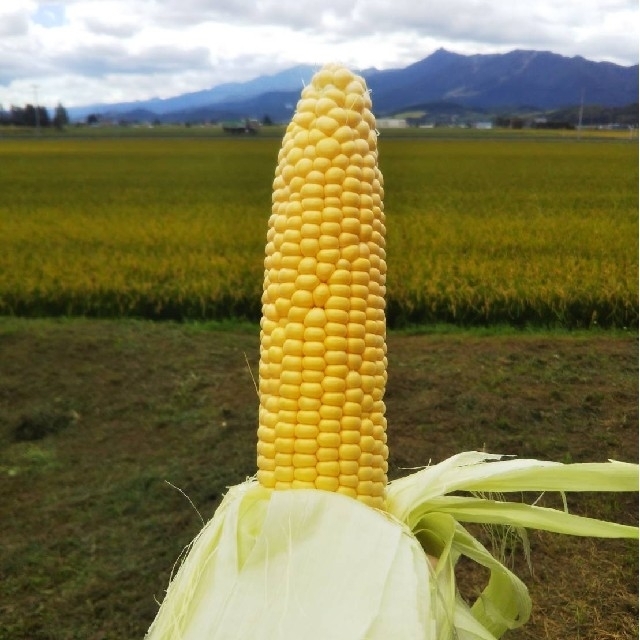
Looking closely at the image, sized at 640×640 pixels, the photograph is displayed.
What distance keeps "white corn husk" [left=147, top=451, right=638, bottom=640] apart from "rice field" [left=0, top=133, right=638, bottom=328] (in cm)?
640

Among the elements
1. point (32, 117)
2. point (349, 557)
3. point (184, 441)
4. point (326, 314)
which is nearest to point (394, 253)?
point (184, 441)

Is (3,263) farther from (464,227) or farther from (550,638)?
(550,638)

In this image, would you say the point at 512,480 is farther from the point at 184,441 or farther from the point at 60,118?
the point at 60,118

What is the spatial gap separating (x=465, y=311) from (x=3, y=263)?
645 cm

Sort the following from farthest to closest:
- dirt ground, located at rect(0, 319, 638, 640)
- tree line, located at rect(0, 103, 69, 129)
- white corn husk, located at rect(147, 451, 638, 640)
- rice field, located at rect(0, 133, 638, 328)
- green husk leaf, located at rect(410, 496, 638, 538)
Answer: tree line, located at rect(0, 103, 69, 129), rice field, located at rect(0, 133, 638, 328), dirt ground, located at rect(0, 319, 638, 640), green husk leaf, located at rect(410, 496, 638, 538), white corn husk, located at rect(147, 451, 638, 640)

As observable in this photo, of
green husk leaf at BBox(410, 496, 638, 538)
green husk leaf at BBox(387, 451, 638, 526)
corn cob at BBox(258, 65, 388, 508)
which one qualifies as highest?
corn cob at BBox(258, 65, 388, 508)

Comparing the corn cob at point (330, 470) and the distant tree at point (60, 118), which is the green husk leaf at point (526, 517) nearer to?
the corn cob at point (330, 470)

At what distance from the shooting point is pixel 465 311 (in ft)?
26.6

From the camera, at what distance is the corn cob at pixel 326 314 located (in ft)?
4.87

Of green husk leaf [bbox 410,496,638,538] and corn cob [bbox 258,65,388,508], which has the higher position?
corn cob [bbox 258,65,388,508]

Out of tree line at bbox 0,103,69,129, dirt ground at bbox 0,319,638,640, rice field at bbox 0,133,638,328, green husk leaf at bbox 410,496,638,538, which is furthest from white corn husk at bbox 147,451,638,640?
tree line at bbox 0,103,69,129

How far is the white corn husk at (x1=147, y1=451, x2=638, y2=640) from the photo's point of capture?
1270 millimetres

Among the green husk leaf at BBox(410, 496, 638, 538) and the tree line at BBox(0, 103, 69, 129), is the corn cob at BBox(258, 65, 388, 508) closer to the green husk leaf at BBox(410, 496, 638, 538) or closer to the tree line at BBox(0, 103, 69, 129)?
the green husk leaf at BBox(410, 496, 638, 538)

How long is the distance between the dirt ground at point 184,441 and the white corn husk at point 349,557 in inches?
22.0
